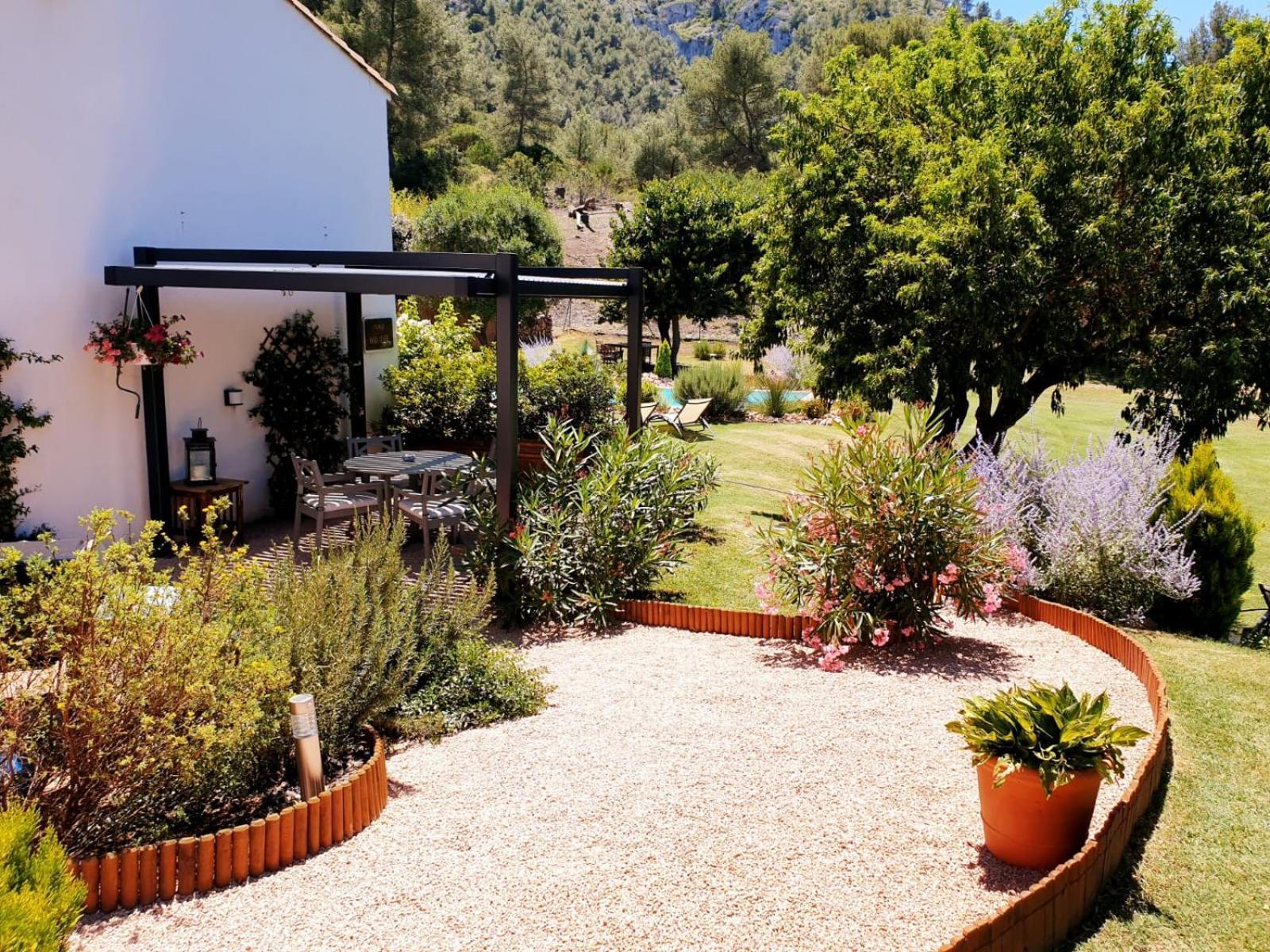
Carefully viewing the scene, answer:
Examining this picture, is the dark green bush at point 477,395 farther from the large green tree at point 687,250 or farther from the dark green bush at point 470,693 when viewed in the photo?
the large green tree at point 687,250

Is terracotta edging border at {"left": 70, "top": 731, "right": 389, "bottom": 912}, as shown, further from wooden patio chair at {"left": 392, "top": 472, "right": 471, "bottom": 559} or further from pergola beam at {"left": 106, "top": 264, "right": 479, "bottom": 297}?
pergola beam at {"left": 106, "top": 264, "right": 479, "bottom": 297}

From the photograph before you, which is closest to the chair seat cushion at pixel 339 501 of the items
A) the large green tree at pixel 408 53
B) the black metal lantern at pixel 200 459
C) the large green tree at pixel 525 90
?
the black metal lantern at pixel 200 459

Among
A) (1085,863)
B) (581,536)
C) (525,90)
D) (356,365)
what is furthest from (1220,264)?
(525,90)

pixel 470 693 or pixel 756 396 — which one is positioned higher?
pixel 756 396

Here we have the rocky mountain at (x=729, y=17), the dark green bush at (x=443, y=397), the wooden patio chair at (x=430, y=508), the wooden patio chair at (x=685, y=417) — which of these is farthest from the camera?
the rocky mountain at (x=729, y=17)

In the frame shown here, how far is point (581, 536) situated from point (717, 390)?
11.4 metres

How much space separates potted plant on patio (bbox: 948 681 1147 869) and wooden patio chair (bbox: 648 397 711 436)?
1122 centimetres

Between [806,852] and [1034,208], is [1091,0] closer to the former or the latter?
[1034,208]

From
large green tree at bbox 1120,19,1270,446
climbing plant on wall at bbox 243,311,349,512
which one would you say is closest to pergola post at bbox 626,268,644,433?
climbing plant on wall at bbox 243,311,349,512

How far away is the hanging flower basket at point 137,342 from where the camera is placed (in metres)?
8.33

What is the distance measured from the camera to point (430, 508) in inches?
346

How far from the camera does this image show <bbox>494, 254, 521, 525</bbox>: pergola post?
298 inches

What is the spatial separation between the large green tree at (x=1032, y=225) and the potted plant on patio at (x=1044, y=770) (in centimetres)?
705

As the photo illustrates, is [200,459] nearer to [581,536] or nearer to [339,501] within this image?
[339,501]
